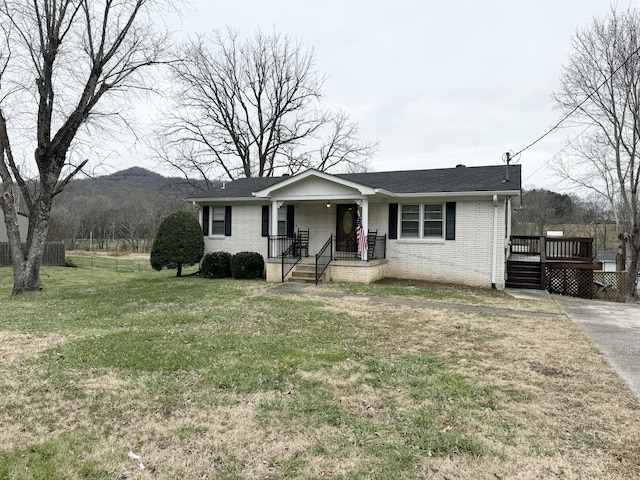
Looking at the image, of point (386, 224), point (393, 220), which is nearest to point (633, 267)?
point (393, 220)

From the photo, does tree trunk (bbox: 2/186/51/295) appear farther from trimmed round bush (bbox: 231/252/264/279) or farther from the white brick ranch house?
trimmed round bush (bbox: 231/252/264/279)

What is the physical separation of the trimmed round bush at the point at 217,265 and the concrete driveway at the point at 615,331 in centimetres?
1068

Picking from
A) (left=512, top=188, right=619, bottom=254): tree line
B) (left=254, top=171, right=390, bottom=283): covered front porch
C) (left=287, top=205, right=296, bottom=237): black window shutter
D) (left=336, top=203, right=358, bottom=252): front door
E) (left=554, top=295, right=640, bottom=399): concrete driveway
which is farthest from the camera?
(left=512, top=188, right=619, bottom=254): tree line

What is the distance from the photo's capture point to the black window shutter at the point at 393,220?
13750mm

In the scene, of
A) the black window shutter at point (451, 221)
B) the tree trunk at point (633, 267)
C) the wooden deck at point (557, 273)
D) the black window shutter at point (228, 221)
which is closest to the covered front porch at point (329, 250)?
the black window shutter at point (451, 221)

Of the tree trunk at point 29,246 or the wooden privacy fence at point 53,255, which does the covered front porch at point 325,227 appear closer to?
the tree trunk at point 29,246

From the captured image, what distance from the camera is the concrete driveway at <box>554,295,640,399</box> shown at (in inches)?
190

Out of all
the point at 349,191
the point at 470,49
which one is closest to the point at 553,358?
the point at 349,191

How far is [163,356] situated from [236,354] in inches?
34.7

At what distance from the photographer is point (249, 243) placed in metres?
15.7

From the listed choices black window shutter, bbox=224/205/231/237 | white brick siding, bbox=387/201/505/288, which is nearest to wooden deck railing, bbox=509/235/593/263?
white brick siding, bbox=387/201/505/288

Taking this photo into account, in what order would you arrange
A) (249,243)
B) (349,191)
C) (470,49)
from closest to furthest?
(349,191) → (470,49) → (249,243)

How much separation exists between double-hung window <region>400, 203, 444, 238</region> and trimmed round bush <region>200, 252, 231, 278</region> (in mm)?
6456

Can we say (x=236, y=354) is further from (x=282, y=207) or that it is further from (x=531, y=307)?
(x=282, y=207)
